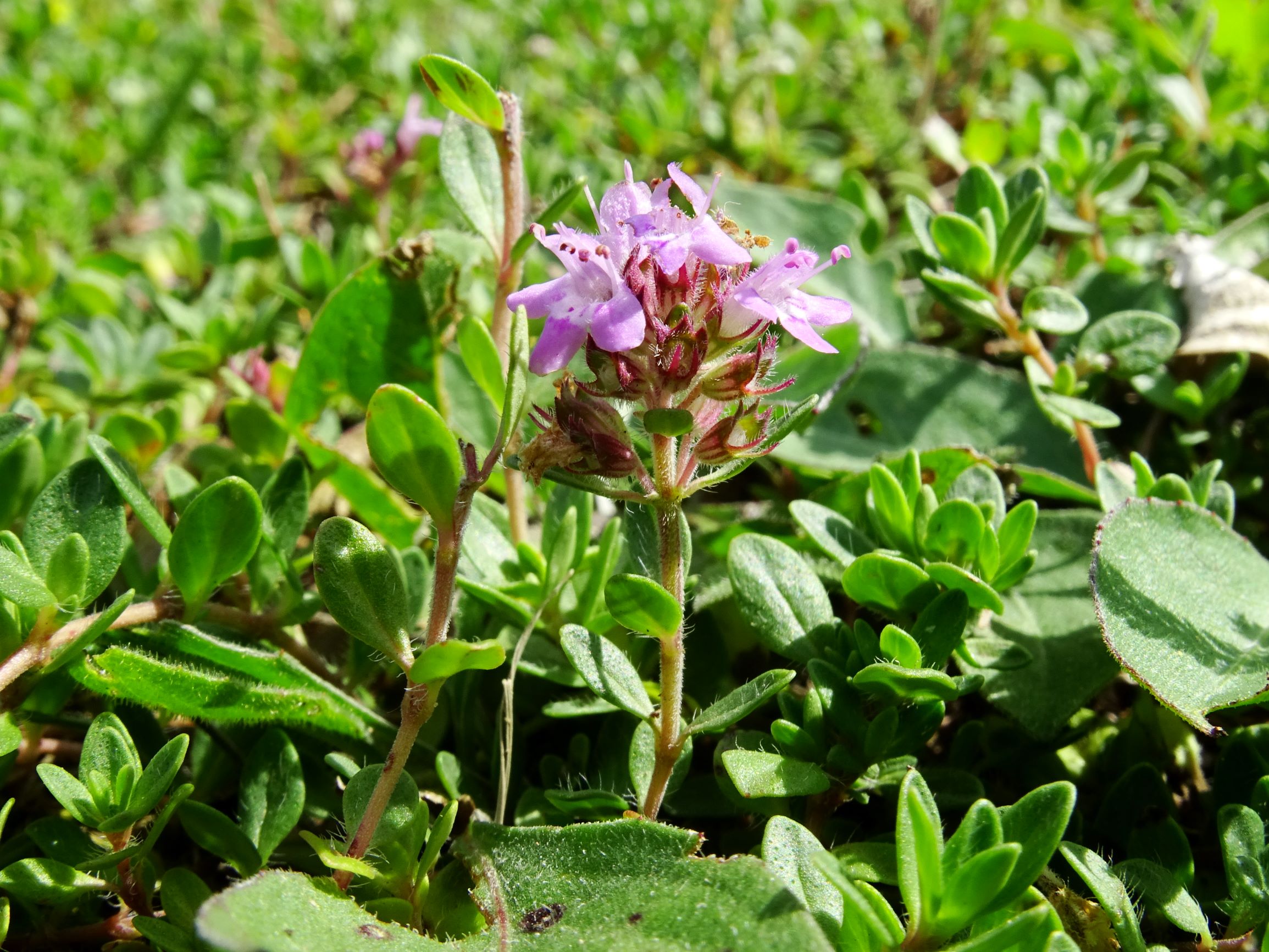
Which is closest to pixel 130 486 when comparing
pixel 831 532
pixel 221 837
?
pixel 221 837

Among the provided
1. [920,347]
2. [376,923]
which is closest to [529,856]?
[376,923]

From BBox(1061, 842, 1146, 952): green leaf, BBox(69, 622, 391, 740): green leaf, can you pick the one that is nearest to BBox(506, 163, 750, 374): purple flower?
BBox(69, 622, 391, 740): green leaf

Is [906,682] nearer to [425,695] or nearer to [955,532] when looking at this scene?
[955,532]

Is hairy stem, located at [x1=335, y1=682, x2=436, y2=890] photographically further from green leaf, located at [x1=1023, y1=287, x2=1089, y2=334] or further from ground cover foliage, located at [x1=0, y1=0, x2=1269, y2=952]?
green leaf, located at [x1=1023, y1=287, x2=1089, y2=334]

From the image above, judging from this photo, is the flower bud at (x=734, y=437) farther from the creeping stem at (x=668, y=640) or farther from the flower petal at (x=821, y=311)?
the flower petal at (x=821, y=311)

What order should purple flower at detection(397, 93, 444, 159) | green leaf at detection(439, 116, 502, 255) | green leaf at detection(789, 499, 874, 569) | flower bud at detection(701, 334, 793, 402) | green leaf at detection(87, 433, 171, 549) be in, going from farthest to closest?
purple flower at detection(397, 93, 444, 159), green leaf at detection(439, 116, 502, 255), green leaf at detection(789, 499, 874, 569), green leaf at detection(87, 433, 171, 549), flower bud at detection(701, 334, 793, 402)
